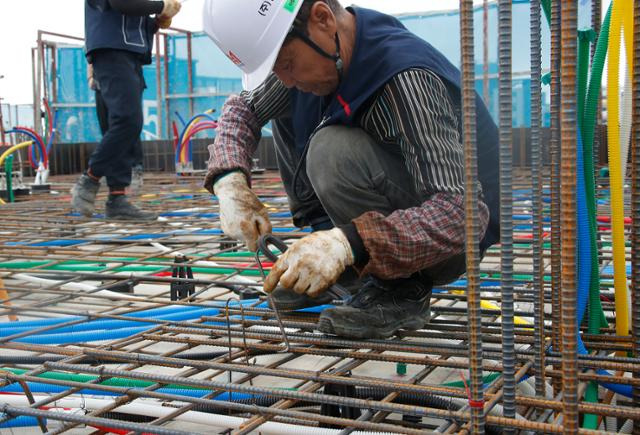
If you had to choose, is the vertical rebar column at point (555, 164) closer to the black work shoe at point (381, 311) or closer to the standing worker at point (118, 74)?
the black work shoe at point (381, 311)

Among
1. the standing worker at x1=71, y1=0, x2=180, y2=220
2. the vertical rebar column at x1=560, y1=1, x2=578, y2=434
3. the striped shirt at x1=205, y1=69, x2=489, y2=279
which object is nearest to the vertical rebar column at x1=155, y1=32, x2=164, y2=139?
the standing worker at x1=71, y1=0, x2=180, y2=220

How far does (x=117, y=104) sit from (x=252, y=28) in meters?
2.50

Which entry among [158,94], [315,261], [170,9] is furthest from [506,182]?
[158,94]

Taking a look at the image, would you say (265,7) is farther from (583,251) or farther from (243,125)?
(583,251)

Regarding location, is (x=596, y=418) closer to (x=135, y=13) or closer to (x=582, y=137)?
(x=582, y=137)

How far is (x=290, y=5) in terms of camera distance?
172 cm

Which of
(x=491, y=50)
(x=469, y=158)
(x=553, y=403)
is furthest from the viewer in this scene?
(x=491, y=50)

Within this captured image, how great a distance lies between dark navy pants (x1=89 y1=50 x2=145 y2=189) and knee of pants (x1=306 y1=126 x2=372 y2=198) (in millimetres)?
2503

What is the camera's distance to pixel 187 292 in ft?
8.62

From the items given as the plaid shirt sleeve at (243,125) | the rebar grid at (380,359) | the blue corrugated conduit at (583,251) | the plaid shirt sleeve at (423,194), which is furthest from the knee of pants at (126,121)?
the blue corrugated conduit at (583,251)

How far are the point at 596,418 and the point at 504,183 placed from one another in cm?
61

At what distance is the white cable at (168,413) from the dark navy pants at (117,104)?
8.86 ft

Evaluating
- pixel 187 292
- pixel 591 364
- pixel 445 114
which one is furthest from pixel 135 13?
pixel 591 364

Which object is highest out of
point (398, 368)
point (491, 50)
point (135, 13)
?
point (491, 50)
